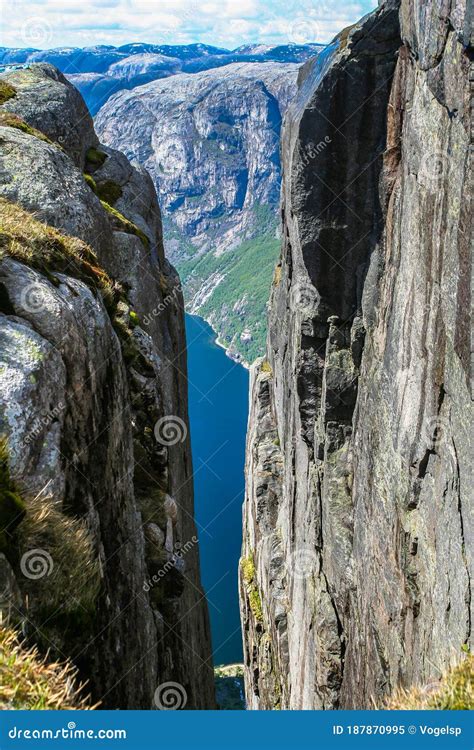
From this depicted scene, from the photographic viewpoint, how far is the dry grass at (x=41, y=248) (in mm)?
12609

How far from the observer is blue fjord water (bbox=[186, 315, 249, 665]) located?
322 feet

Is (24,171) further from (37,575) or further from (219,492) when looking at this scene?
(219,492)

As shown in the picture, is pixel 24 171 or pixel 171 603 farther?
pixel 24 171

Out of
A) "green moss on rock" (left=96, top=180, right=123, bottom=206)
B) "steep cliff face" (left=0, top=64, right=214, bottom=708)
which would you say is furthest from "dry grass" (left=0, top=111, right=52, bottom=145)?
"green moss on rock" (left=96, top=180, right=123, bottom=206)

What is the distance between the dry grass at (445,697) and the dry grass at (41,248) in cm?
1039

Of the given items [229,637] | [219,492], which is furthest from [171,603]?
[219,492]

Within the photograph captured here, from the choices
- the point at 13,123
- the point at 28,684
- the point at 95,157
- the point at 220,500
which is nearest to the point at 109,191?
the point at 95,157

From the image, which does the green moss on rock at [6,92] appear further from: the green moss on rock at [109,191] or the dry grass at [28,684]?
the dry grass at [28,684]

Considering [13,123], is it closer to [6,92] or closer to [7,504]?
[6,92]

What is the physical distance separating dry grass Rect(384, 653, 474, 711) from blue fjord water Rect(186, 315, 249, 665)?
9404 centimetres

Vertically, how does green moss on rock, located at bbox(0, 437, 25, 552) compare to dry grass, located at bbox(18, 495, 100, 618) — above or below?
above

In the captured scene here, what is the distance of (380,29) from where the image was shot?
20359 mm

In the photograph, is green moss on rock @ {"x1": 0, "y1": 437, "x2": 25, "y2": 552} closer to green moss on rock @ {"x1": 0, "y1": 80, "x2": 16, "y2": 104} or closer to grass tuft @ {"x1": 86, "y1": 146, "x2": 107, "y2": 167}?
green moss on rock @ {"x1": 0, "y1": 80, "x2": 16, "y2": 104}

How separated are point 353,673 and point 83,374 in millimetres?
16729
